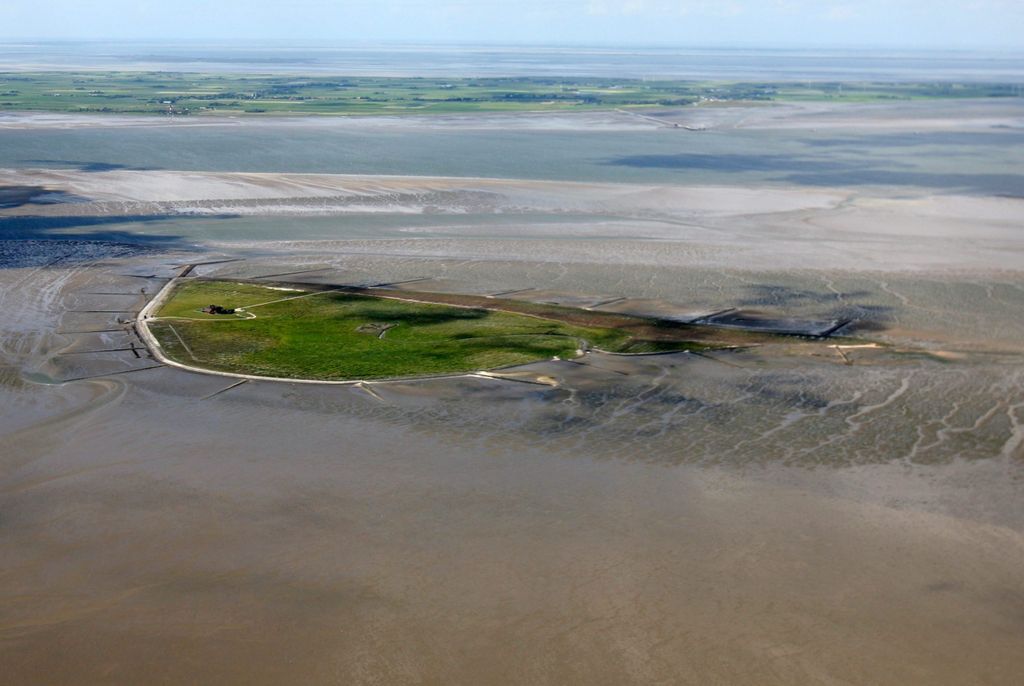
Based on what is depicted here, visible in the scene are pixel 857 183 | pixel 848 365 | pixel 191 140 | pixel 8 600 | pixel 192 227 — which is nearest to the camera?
pixel 8 600

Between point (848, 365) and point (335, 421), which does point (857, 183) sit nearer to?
point (848, 365)

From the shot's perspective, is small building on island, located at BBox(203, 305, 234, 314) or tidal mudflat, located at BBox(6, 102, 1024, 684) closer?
tidal mudflat, located at BBox(6, 102, 1024, 684)

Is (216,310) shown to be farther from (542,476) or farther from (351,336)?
(542,476)

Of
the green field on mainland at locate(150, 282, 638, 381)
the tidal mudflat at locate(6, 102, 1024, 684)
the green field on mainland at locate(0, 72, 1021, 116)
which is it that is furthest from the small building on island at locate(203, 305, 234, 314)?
the green field on mainland at locate(0, 72, 1021, 116)

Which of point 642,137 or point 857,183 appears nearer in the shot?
point 857,183

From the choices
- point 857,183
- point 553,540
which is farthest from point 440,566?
point 857,183

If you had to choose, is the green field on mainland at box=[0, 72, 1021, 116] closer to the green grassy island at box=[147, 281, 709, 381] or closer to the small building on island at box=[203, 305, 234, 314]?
the green grassy island at box=[147, 281, 709, 381]
